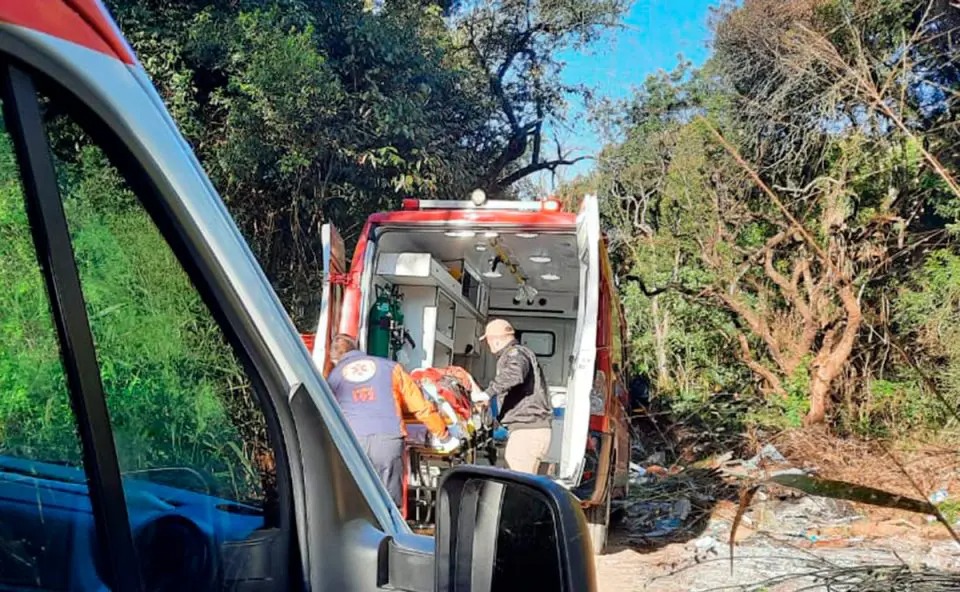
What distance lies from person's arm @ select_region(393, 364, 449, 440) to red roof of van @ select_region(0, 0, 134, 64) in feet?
14.2

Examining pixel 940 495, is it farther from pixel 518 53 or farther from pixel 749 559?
pixel 518 53

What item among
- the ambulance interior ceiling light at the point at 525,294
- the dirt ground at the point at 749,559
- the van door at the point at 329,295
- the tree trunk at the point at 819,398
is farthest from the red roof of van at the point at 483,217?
the tree trunk at the point at 819,398

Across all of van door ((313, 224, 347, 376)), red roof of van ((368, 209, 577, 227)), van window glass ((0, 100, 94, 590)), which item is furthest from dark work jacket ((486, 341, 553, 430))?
van window glass ((0, 100, 94, 590))

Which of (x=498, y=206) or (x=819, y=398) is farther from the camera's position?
(x=819, y=398)

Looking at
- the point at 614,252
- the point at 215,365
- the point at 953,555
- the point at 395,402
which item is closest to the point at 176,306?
the point at 215,365

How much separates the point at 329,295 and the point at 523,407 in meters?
1.71

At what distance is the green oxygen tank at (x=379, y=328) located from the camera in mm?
7145

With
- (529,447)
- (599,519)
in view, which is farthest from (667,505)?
(529,447)

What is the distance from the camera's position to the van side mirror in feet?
3.62

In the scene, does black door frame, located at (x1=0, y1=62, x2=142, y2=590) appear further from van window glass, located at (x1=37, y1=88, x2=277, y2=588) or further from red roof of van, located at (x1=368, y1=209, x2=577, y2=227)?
red roof of van, located at (x1=368, y1=209, x2=577, y2=227)

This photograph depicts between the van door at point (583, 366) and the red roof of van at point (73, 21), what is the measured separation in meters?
4.55

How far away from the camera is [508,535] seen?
120cm

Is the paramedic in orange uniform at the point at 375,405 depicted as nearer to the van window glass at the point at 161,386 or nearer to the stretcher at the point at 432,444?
the stretcher at the point at 432,444

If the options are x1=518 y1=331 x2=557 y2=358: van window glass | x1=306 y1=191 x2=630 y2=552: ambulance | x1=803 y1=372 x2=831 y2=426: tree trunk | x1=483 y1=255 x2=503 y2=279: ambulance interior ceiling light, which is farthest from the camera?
x1=518 y1=331 x2=557 y2=358: van window glass
